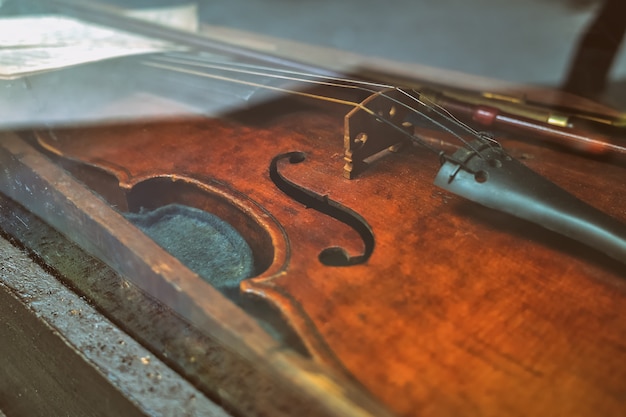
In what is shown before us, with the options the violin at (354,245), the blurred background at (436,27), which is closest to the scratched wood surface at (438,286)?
the violin at (354,245)

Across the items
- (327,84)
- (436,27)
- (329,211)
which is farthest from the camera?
(436,27)

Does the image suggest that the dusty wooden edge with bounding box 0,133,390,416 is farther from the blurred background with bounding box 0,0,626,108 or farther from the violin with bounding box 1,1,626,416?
the blurred background with bounding box 0,0,626,108

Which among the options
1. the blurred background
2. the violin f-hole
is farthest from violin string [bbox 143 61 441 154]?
the blurred background

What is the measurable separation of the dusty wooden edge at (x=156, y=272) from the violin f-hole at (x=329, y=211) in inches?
7.9

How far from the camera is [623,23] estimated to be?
65.8 inches

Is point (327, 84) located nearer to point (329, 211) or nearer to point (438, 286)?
point (329, 211)

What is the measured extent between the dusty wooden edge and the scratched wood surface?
51 millimetres

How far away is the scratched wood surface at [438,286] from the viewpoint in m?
0.64

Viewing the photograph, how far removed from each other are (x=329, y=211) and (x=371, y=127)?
0.62 ft

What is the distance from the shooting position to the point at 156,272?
0.80 metres

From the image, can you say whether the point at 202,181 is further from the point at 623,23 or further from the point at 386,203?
the point at 623,23

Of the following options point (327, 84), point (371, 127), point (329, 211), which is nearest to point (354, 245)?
point (329, 211)

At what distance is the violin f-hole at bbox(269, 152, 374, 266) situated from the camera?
0.86 meters

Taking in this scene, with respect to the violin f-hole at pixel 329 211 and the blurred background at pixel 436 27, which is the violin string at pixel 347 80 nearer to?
the violin f-hole at pixel 329 211
